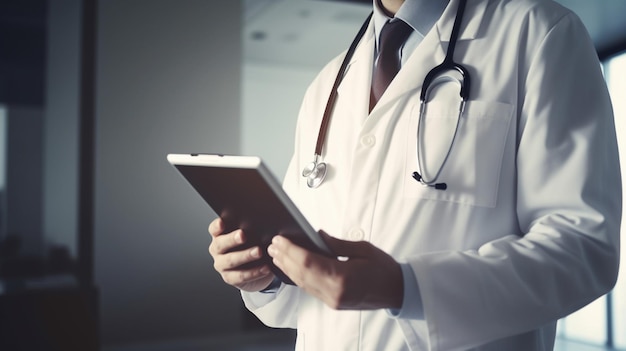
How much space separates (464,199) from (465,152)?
2.9 inches

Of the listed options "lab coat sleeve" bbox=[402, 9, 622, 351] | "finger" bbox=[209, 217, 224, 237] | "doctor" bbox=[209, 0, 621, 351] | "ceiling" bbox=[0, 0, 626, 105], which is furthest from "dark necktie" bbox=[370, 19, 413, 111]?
"ceiling" bbox=[0, 0, 626, 105]

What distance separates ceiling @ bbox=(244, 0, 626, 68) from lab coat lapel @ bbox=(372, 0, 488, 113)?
3530 millimetres

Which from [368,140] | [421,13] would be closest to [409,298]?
[368,140]

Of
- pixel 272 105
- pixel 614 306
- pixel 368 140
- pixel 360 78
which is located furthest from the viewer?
pixel 272 105

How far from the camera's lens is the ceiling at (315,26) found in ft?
13.7

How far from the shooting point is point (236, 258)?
85 centimetres

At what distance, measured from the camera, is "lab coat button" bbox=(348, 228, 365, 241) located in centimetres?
91

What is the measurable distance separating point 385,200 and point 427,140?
0.39 feet

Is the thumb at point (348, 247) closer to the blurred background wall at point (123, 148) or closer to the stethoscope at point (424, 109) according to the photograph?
the stethoscope at point (424, 109)

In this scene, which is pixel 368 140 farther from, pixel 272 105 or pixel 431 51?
pixel 272 105

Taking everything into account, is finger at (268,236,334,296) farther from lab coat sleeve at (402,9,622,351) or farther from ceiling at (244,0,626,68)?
ceiling at (244,0,626,68)

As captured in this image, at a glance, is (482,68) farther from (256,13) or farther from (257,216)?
(256,13)

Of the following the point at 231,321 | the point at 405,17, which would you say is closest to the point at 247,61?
the point at 231,321

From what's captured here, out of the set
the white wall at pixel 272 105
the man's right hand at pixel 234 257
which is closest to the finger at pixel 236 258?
the man's right hand at pixel 234 257
